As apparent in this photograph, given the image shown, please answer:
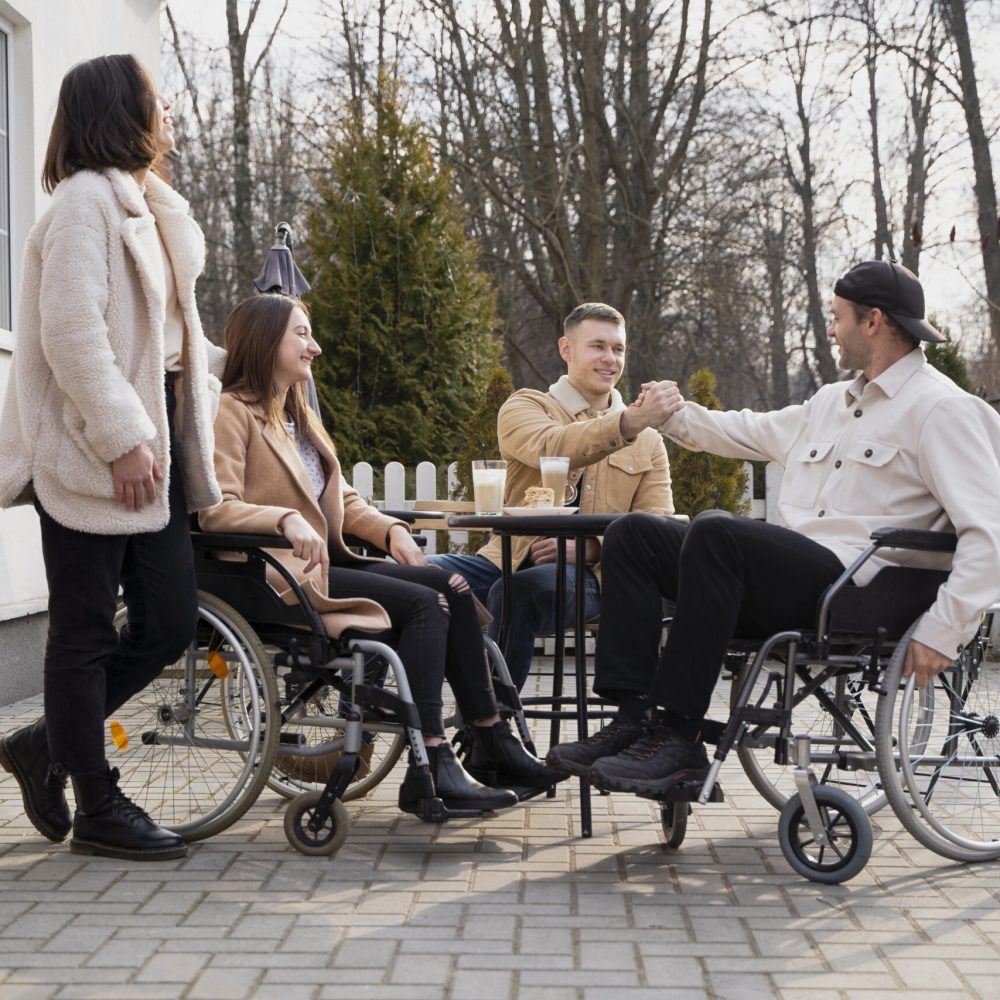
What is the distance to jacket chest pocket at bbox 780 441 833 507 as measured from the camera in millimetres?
3783

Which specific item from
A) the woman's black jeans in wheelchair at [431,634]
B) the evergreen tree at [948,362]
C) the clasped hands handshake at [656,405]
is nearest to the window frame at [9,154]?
the woman's black jeans in wheelchair at [431,634]

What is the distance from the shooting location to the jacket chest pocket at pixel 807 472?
3783 millimetres

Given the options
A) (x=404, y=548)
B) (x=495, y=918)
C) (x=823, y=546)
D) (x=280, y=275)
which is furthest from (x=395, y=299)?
(x=495, y=918)

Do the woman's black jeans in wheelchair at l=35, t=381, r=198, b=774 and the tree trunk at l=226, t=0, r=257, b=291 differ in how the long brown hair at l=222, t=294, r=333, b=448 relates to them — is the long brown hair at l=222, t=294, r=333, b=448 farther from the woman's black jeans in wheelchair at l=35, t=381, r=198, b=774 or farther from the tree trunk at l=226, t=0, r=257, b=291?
the tree trunk at l=226, t=0, r=257, b=291

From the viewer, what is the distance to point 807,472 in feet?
12.6

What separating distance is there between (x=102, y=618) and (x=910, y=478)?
2.01m

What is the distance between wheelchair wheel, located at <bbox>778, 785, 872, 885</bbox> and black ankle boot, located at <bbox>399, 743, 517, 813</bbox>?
698 mm

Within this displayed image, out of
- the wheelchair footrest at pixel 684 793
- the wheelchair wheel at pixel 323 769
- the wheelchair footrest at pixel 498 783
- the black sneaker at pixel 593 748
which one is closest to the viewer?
the wheelchair footrest at pixel 684 793

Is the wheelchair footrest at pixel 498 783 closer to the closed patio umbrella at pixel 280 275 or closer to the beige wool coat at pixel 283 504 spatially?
the beige wool coat at pixel 283 504

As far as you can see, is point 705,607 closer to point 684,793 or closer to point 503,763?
point 684,793

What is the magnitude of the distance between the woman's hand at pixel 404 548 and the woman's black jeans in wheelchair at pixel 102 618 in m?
0.75

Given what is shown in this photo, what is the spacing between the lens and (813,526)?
3.71 metres

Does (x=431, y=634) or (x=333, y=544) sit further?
(x=333, y=544)

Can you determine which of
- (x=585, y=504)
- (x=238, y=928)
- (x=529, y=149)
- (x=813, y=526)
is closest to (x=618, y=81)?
(x=529, y=149)
